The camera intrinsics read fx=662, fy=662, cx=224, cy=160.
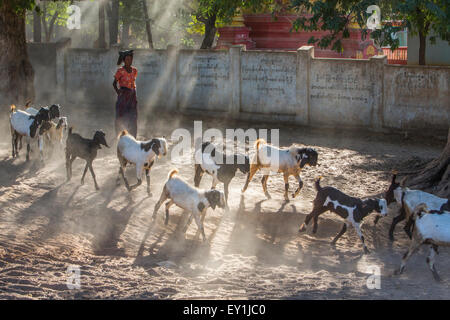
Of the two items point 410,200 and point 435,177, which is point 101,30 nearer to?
point 435,177

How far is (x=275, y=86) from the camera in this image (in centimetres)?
1789

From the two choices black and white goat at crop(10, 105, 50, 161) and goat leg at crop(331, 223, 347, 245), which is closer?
goat leg at crop(331, 223, 347, 245)

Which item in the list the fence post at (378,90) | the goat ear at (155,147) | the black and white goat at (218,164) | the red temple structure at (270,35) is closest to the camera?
the black and white goat at (218,164)

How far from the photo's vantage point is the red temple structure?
79.2 feet

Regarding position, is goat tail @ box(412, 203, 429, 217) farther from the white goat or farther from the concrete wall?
the concrete wall

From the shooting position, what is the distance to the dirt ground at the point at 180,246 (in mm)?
6664

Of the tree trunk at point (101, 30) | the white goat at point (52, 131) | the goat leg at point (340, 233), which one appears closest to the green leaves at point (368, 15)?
the goat leg at point (340, 233)

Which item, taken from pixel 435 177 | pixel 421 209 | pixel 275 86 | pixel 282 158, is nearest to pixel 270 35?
pixel 275 86

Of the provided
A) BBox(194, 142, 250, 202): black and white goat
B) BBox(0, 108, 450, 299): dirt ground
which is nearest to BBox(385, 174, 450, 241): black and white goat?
BBox(0, 108, 450, 299): dirt ground

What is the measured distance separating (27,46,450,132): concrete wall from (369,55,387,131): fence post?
0.02 meters

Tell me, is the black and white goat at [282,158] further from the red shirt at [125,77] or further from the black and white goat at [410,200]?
the red shirt at [125,77]

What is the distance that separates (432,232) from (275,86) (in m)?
11.2

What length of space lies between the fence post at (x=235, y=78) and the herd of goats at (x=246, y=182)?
6728 millimetres

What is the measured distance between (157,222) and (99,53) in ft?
41.5
